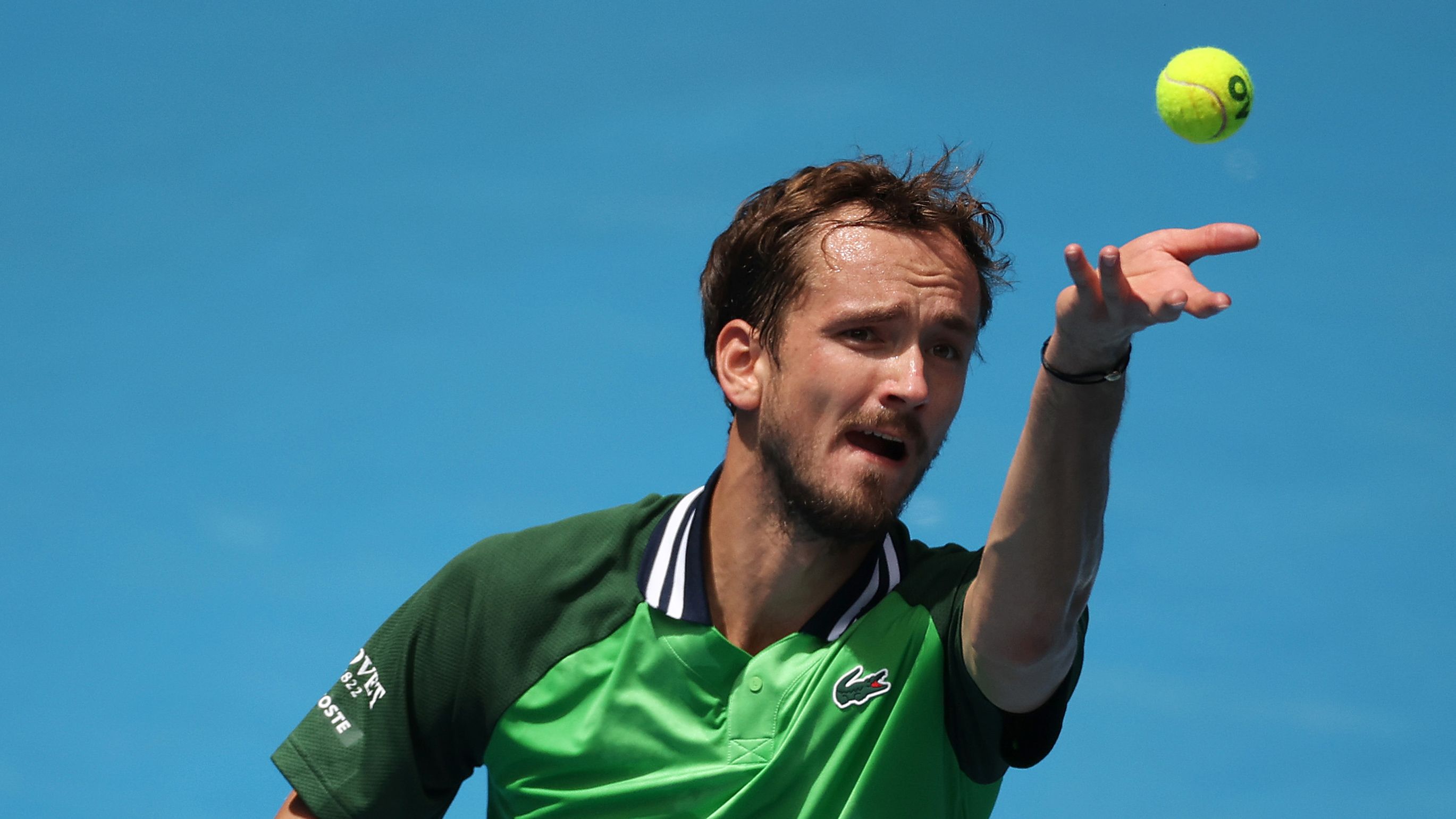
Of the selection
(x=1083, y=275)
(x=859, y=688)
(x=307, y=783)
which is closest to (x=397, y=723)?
(x=307, y=783)

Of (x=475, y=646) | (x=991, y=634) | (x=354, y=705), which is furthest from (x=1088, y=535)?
(x=354, y=705)

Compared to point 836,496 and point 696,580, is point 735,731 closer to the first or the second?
point 696,580

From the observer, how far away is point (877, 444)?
5234mm

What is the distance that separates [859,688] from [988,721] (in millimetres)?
419

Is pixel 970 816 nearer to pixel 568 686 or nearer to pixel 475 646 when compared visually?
pixel 568 686

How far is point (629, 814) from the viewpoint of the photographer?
5117mm

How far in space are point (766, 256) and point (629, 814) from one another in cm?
200

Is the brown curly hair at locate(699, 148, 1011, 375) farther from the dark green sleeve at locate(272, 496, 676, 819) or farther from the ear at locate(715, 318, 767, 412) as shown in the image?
the dark green sleeve at locate(272, 496, 676, 819)

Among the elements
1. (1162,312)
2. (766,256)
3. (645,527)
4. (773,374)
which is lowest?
(1162,312)

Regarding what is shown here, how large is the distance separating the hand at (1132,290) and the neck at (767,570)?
4.92ft

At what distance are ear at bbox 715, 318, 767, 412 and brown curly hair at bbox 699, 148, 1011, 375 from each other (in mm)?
46

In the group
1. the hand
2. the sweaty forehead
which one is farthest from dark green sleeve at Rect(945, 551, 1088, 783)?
the hand

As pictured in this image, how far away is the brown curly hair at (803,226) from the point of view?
560 cm

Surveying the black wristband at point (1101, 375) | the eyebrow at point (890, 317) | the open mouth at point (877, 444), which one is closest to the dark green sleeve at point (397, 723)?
the open mouth at point (877, 444)
